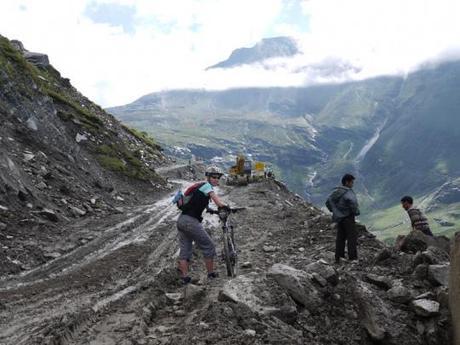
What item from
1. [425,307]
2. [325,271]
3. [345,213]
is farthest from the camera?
[345,213]

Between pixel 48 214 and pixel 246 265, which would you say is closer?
pixel 246 265

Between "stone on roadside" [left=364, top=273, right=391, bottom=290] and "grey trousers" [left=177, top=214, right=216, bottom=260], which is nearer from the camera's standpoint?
"stone on roadside" [left=364, top=273, right=391, bottom=290]

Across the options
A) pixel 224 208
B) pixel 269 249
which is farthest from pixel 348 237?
pixel 224 208

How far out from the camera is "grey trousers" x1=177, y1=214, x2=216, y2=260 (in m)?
12.9

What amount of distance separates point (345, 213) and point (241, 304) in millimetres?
6667

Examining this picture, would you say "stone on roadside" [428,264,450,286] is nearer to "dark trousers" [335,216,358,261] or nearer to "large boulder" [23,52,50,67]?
Result: "dark trousers" [335,216,358,261]

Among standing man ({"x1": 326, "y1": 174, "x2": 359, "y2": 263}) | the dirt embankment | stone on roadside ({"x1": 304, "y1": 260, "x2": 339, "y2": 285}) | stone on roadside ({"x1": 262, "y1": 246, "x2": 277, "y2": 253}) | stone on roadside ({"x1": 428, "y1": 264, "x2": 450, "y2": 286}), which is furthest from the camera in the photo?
stone on roadside ({"x1": 262, "y1": 246, "x2": 277, "y2": 253})

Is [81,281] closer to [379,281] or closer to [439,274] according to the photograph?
[379,281]

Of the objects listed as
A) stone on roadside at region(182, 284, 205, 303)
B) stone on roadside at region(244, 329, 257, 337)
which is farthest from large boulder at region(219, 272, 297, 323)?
stone on roadside at region(182, 284, 205, 303)

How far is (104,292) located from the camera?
43.7ft

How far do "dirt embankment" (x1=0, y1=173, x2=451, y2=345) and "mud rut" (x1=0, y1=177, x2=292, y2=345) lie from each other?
31 millimetres

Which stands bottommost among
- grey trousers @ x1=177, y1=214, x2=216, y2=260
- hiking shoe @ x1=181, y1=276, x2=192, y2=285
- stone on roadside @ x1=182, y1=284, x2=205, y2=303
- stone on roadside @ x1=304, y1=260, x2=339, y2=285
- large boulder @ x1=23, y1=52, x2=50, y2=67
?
hiking shoe @ x1=181, y1=276, x2=192, y2=285

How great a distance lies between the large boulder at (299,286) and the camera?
34.7ft

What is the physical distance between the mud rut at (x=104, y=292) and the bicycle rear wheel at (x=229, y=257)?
254mm
